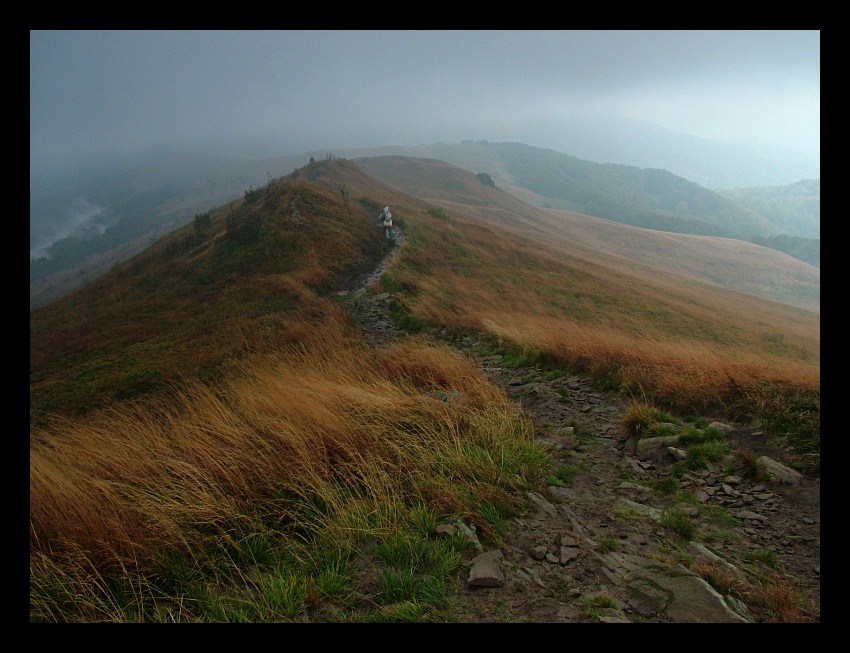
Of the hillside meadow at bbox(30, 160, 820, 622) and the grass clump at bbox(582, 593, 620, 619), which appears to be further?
the hillside meadow at bbox(30, 160, 820, 622)

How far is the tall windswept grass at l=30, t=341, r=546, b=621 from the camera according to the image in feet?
10.1

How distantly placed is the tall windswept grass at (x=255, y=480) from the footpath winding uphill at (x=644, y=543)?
0.48 m

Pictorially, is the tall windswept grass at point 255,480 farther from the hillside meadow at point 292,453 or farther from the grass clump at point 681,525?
the grass clump at point 681,525

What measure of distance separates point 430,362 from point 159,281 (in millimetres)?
21561

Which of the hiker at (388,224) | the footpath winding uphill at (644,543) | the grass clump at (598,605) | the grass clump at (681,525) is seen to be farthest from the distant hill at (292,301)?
the grass clump at (598,605)

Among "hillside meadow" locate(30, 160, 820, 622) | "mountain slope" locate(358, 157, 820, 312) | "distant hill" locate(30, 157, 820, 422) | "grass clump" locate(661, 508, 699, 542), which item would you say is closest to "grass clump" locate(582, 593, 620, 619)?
"hillside meadow" locate(30, 160, 820, 622)

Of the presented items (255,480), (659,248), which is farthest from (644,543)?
(659,248)

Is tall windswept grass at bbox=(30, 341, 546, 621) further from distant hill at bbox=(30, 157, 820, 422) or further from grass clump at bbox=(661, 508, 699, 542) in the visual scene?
distant hill at bbox=(30, 157, 820, 422)

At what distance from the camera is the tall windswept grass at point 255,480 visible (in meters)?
3.07

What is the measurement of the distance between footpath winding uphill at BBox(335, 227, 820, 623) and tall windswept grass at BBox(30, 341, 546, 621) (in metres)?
0.48

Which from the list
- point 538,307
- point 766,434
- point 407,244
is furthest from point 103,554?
point 407,244

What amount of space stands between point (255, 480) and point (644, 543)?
3.60 meters

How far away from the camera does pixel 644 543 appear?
3.57m
